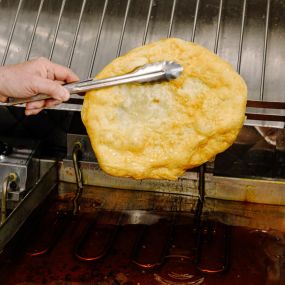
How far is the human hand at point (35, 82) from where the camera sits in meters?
1.81

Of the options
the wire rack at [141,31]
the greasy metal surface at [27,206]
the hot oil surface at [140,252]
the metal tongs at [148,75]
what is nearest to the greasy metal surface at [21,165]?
the greasy metal surface at [27,206]

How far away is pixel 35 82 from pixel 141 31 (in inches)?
37.1

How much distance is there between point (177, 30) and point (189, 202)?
983 millimetres

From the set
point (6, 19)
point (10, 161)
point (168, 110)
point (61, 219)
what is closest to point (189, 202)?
point (61, 219)

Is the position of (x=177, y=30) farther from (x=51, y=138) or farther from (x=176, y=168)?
(x=51, y=138)

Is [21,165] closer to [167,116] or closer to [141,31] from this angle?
[141,31]

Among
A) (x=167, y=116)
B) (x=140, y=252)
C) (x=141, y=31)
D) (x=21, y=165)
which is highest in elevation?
(x=141, y=31)

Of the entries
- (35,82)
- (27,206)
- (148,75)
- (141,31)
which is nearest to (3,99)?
(35,82)

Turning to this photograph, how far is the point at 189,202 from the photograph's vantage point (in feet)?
8.36

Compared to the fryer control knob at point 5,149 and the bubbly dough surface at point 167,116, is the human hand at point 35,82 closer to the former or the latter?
the bubbly dough surface at point 167,116

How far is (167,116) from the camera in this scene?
1.80 meters

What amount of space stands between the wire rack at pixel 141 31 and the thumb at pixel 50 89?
0.52 meters

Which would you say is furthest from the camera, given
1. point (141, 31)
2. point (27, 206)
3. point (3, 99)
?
point (141, 31)

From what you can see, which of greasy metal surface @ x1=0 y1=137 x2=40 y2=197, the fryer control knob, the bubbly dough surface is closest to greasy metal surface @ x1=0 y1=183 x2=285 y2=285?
greasy metal surface @ x1=0 y1=137 x2=40 y2=197
